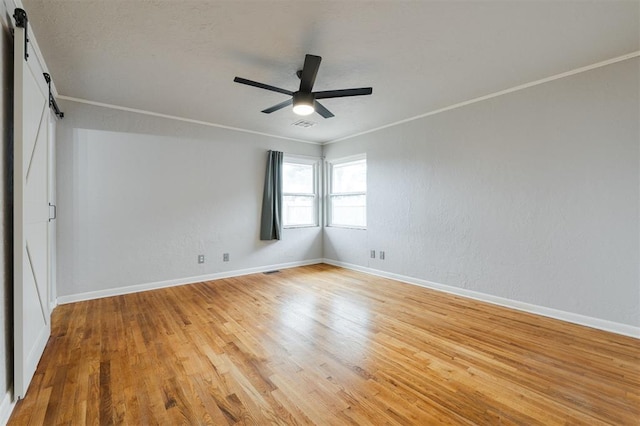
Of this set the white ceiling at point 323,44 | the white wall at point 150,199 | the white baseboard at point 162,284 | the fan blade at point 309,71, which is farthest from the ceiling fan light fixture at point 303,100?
the white baseboard at point 162,284

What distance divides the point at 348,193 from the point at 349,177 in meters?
0.33

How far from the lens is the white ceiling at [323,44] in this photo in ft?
6.43

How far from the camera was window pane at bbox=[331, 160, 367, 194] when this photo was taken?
528 centimetres

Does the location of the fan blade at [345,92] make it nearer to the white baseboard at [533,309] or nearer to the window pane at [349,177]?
the window pane at [349,177]

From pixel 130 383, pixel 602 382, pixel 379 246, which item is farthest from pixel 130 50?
pixel 602 382

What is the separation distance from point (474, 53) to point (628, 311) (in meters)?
2.71

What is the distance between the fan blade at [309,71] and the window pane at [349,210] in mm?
2882

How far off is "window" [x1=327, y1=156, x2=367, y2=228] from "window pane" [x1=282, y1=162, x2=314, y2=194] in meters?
0.44

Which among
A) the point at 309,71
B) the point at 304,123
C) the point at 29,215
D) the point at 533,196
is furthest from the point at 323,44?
the point at 533,196

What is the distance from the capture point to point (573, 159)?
2.87m

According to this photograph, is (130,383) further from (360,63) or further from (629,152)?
(629,152)

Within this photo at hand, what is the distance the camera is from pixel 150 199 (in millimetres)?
4023

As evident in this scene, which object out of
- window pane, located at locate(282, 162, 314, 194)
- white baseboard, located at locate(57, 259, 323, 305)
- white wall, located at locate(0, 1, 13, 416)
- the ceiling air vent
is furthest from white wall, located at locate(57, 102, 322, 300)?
white wall, located at locate(0, 1, 13, 416)

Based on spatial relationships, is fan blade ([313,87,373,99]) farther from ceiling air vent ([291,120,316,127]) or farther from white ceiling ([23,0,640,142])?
ceiling air vent ([291,120,316,127])
